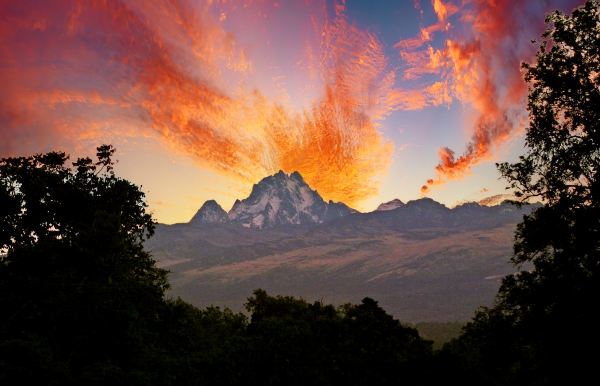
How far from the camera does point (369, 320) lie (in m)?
28.8

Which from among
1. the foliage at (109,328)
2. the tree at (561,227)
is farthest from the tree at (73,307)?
the tree at (561,227)

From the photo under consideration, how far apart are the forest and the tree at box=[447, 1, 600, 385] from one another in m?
0.04

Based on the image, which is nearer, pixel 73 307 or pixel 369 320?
pixel 73 307

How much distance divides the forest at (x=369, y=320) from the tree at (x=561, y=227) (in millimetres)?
43

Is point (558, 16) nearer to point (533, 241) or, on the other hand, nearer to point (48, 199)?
point (533, 241)

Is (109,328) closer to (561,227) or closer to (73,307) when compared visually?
(73,307)

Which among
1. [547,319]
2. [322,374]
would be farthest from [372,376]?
[547,319]

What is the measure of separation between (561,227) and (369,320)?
587 inches

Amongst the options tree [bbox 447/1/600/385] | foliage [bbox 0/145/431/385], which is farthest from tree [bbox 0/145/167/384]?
tree [bbox 447/1/600/385]

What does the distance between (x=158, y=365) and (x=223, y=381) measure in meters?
4.77

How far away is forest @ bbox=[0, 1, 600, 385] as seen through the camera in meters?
16.3

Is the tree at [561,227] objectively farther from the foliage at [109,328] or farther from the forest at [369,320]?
the foliage at [109,328]

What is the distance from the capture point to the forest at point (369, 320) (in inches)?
642

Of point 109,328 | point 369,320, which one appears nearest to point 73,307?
point 109,328
